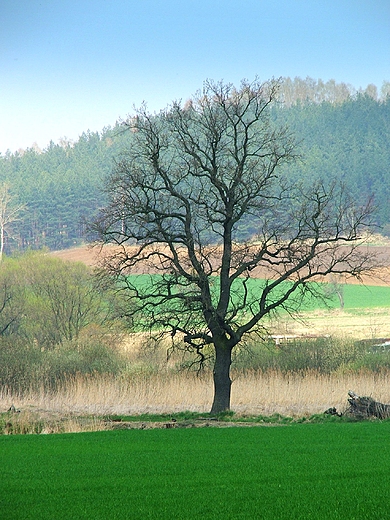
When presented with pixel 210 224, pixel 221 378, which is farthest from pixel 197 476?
pixel 210 224

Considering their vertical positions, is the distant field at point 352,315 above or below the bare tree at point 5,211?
below

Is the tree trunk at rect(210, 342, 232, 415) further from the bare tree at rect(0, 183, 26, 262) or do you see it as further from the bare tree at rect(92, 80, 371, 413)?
the bare tree at rect(0, 183, 26, 262)

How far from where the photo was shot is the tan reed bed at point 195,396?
33.1 m

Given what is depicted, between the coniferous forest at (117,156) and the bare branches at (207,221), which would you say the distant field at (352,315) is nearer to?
the coniferous forest at (117,156)

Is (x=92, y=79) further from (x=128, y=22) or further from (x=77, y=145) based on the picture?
(x=77, y=145)

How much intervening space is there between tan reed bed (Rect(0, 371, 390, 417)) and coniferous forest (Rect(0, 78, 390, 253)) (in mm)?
54311

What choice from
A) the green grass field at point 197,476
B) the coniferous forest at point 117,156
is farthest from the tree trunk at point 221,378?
the coniferous forest at point 117,156

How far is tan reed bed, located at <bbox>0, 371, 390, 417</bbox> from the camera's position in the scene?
3306cm

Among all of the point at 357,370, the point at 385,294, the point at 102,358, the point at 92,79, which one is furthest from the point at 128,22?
the point at 385,294

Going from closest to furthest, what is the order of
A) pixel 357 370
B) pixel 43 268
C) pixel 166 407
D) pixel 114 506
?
pixel 114 506, pixel 166 407, pixel 357 370, pixel 43 268

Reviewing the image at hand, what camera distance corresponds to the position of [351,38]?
52.6 meters

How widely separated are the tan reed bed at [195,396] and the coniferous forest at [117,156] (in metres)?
54.3

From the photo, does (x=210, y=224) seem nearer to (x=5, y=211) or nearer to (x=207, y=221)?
(x=207, y=221)

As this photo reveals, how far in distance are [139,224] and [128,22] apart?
14415 millimetres
